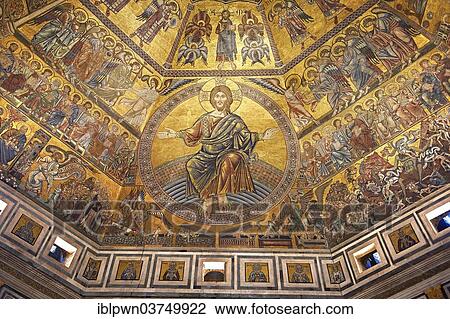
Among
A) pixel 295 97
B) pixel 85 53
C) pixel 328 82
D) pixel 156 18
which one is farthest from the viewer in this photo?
pixel 295 97

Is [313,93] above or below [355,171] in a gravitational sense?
above

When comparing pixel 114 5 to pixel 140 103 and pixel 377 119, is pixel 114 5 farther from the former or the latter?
pixel 377 119

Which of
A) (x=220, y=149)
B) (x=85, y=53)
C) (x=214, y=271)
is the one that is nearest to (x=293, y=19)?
(x=220, y=149)

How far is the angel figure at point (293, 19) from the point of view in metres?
13.6

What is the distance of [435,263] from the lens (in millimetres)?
10180

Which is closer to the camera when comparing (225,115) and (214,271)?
(214,271)

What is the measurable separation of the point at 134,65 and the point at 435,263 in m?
9.43

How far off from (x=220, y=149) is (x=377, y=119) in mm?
4519

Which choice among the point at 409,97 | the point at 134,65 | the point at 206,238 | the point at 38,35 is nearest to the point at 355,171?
the point at 409,97

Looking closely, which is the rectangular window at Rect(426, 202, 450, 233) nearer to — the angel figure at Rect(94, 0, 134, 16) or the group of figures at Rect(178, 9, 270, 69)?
the group of figures at Rect(178, 9, 270, 69)

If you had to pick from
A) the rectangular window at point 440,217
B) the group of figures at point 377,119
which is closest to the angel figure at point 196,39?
the group of figures at point 377,119

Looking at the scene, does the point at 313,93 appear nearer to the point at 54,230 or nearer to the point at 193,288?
the point at 193,288

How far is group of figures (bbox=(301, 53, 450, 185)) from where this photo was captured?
469 inches

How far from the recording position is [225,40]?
14297 mm
